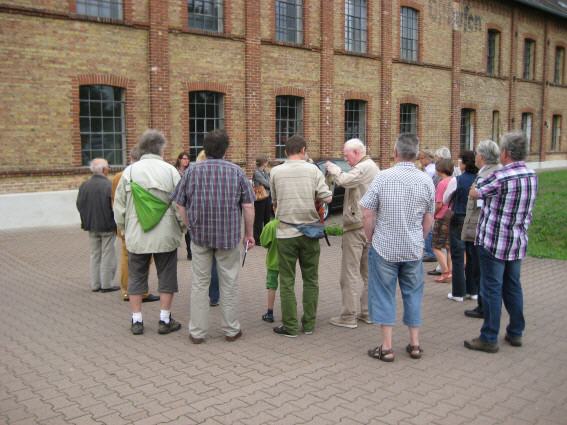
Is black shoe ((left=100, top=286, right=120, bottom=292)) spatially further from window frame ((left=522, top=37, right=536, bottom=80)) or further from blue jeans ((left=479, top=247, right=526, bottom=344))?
window frame ((left=522, top=37, right=536, bottom=80))

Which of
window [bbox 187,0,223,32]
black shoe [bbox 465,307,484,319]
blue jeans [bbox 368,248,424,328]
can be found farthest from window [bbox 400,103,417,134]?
blue jeans [bbox 368,248,424,328]

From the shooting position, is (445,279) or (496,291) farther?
(445,279)

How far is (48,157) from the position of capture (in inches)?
567

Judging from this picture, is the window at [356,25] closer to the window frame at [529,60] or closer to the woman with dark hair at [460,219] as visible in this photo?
the window frame at [529,60]

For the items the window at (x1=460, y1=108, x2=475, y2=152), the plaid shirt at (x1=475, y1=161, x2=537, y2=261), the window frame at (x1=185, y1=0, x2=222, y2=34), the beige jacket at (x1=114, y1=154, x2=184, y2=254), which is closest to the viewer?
the plaid shirt at (x1=475, y1=161, x2=537, y2=261)

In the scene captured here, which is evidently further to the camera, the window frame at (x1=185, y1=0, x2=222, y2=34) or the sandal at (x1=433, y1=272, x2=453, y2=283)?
the window frame at (x1=185, y1=0, x2=222, y2=34)

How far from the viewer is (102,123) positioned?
607 inches

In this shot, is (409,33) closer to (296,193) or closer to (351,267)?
(351,267)

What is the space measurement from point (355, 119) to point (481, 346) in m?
16.9

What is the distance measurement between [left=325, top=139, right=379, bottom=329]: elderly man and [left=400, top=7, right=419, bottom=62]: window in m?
18.4

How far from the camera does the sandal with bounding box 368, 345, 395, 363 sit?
5.36 m

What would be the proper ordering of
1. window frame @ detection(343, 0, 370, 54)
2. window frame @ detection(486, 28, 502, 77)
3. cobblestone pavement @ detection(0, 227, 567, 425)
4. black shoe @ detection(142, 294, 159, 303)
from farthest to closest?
1. window frame @ detection(486, 28, 502, 77)
2. window frame @ detection(343, 0, 370, 54)
3. black shoe @ detection(142, 294, 159, 303)
4. cobblestone pavement @ detection(0, 227, 567, 425)

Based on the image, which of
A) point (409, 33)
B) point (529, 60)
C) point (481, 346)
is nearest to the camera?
point (481, 346)

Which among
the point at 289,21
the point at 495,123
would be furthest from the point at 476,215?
the point at 495,123
